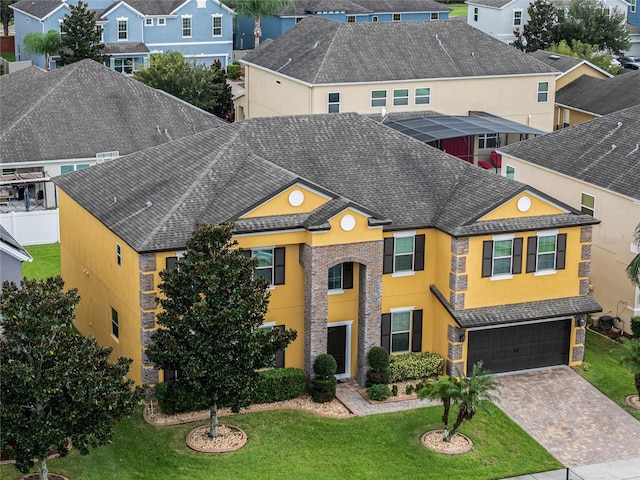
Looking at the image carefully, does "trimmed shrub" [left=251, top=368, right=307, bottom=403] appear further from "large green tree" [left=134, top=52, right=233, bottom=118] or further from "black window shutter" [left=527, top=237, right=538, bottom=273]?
"large green tree" [left=134, top=52, right=233, bottom=118]

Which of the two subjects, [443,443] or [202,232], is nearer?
[202,232]

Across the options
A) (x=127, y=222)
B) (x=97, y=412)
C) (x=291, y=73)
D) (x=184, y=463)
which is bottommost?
(x=184, y=463)

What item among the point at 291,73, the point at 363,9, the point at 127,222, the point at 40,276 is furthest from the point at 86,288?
the point at 363,9

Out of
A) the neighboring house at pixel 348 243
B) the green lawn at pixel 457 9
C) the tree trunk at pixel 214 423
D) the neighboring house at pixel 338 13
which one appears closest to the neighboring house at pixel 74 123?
the neighboring house at pixel 348 243

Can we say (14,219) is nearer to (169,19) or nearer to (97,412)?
(97,412)

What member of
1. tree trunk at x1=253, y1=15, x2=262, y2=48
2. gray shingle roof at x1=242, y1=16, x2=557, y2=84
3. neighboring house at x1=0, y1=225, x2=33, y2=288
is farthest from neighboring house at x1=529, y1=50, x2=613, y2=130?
neighboring house at x1=0, y1=225, x2=33, y2=288

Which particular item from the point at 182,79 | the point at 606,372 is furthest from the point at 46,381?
the point at 182,79

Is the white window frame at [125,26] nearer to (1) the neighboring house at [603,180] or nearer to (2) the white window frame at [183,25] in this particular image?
(2) the white window frame at [183,25]
